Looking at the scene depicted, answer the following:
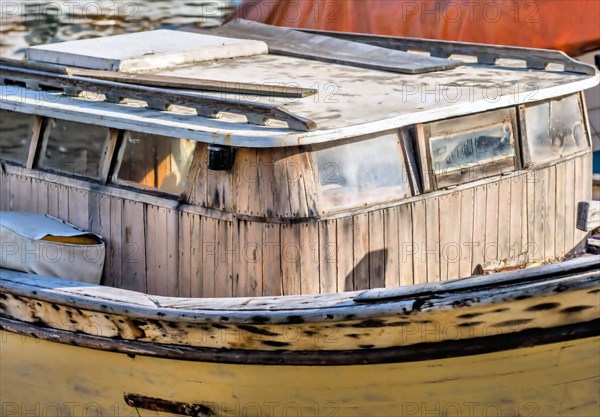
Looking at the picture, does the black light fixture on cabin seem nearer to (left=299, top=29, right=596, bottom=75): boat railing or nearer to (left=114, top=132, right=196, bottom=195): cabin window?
(left=114, top=132, right=196, bottom=195): cabin window

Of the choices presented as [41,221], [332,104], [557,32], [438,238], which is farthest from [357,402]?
[557,32]

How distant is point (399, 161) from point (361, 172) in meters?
0.29

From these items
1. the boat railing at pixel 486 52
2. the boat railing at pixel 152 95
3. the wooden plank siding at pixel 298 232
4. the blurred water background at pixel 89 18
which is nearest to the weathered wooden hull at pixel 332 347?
the wooden plank siding at pixel 298 232

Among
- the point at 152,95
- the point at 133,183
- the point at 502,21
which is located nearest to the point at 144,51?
the point at 152,95

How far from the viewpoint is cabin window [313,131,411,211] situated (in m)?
6.83

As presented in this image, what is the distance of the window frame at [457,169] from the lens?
7137 millimetres

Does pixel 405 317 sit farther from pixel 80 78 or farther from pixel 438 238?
pixel 80 78

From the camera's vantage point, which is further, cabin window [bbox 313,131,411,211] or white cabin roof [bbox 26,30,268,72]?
white cabin roof [bbox 26,30,268,72]

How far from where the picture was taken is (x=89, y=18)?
66.3 feet

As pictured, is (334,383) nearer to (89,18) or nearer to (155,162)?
(155,162)

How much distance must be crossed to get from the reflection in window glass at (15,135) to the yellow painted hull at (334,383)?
4.25 ft

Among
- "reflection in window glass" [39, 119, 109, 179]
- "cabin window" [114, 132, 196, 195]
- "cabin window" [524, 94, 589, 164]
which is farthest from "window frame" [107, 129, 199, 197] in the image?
"cabin window" [524, 94, 589, 164]

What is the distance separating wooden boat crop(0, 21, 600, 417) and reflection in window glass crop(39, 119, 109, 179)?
0.01 meters

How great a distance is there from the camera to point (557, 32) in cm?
1041
